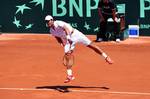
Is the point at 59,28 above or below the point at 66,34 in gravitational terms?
above

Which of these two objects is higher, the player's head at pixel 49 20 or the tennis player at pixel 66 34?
the player's head at pixel 49 20

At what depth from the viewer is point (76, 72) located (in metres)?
15.9

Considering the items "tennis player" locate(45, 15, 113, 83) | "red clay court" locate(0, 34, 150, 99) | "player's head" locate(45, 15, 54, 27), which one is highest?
"player's head" locate(45, 15, 54, 27)

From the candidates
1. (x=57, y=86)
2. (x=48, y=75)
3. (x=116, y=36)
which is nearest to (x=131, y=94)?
(x=57, y=86)

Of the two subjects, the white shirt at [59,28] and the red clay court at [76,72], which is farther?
the white shirt at [59,28]

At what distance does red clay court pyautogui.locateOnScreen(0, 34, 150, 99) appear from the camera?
13016mm

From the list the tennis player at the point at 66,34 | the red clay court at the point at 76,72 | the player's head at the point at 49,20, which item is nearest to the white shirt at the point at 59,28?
the tennis player at the point at 66,34

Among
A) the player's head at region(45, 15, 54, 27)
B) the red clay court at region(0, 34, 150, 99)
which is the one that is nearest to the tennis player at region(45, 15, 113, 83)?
the player's head at region(45, 15, 54, 27)

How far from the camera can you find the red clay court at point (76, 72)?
13016 millimetres

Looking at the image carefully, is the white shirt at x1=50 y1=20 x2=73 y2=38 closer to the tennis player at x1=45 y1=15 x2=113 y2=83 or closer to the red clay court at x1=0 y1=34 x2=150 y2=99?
the tennis player at x1=45 y1=15 x2=113 y2=83

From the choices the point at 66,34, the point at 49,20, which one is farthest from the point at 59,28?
the point at 49,20

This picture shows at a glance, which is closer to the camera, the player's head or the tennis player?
the player's head

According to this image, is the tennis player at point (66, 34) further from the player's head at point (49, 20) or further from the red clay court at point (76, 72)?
the red clay court at point (76, 72)

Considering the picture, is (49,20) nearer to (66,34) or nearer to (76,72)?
(66,34)
